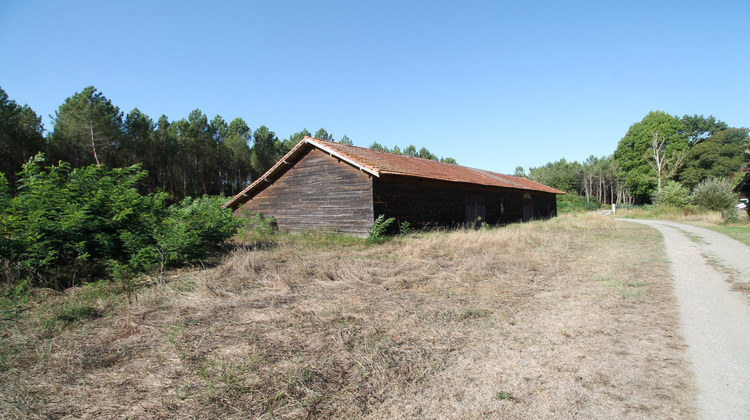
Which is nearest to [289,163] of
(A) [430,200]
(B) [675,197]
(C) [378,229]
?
(C) [378,229]

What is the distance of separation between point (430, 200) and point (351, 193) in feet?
13.1

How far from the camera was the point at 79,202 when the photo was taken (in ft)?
21.7

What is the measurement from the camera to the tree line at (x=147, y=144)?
81.0 ft

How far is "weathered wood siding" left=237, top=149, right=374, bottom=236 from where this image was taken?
13.0 metres

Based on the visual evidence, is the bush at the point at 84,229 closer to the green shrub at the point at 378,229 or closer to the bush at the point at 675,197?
the green shrub at the point at 378,229

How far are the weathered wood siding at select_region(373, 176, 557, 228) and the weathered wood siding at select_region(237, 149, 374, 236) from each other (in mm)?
794

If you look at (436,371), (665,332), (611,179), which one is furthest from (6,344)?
(611,179)

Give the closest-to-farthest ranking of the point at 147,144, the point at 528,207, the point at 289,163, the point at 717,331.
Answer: the point at 717,331 → the point at 289,163 → the point at 528,207 → the point at 147,144

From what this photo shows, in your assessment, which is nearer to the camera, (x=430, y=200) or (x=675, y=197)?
(x=430, y=200)

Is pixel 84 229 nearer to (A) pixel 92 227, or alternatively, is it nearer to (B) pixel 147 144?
(A) pixel 92 227

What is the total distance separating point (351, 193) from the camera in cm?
1333

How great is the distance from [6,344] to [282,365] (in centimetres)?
326

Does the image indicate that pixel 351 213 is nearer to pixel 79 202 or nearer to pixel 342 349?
pixel 79 202

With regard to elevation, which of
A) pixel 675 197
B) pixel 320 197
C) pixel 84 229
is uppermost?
pixel 320 197
